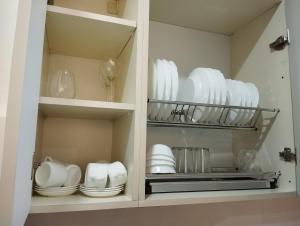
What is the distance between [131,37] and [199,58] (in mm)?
496

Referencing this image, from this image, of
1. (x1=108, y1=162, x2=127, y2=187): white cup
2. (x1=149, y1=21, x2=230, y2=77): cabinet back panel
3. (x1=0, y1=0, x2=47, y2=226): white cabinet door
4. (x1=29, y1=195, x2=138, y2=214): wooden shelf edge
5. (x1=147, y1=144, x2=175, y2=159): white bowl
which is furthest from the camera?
(x1=149, y1=21, x2=230, y2=77): cabinet back panel

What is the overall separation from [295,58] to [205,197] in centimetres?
62

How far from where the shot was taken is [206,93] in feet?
3.05

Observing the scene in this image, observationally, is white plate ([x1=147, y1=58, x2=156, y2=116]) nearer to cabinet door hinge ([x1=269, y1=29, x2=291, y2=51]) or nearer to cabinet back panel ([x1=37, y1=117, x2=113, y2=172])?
cabinet back panel ([x1=37, y1=117, x2=113, y2=172])

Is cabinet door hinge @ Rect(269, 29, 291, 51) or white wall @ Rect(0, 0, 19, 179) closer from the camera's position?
white wall @ Rect(0, 0, 19, 179)

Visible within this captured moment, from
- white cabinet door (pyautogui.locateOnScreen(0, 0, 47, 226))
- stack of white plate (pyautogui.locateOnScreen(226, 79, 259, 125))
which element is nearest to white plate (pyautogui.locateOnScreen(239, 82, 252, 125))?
stack of white plate (pyautogui.locateOnScreen(226, 79, 259, 125))

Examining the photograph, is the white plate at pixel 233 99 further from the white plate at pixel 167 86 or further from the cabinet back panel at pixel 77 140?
the cabinet back panel at pixel 77 140

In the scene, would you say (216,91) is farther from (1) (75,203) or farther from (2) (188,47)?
(1) (75,203)

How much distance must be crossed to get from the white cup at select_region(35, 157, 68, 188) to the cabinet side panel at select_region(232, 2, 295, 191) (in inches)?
30.0

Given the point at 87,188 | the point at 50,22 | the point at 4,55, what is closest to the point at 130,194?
the point at 87,188

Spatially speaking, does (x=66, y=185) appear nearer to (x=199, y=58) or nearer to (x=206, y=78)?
(x=206, y=78)

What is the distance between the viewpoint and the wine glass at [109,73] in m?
0.96

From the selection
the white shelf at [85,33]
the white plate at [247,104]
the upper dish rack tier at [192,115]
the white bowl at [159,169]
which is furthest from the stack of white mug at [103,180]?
the white plate at [247,104]

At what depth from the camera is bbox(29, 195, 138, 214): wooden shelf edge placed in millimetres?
611
